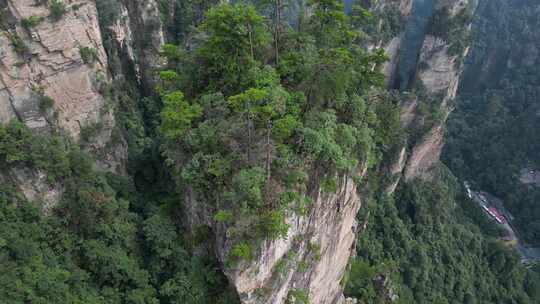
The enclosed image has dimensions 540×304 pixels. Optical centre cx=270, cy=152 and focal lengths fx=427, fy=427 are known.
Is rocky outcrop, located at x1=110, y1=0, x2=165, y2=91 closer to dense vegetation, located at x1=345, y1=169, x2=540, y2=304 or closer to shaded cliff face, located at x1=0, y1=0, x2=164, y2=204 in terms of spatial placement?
shaded cliff face, located at x1=0, y1=0, x2=164, y2=204

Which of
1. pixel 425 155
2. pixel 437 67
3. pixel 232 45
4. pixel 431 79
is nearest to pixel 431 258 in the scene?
pixel 425 155

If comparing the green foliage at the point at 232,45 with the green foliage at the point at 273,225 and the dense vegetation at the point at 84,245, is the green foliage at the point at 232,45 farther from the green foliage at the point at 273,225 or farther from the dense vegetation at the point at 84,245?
the dense vegetation at the point at 84,245

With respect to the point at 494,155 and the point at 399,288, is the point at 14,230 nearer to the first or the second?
the point at 399,288

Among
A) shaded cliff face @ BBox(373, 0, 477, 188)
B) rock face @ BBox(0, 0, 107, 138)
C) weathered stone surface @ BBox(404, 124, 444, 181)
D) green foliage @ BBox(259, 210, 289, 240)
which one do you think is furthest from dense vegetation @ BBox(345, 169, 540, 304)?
rock face @ BBox(0, 0, 107, 138)

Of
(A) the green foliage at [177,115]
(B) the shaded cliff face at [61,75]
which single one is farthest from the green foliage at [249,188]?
(B) the shaded cliff face at [61,75]

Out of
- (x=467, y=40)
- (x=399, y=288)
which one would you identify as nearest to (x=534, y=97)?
(x=467, y=40)

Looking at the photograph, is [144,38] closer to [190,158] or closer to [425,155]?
[190,158]

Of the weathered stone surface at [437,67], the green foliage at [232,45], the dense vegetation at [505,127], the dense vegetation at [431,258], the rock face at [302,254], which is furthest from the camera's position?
the dense vegetation at [505,127]

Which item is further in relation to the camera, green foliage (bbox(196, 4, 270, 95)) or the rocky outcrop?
the rocky outcrop
